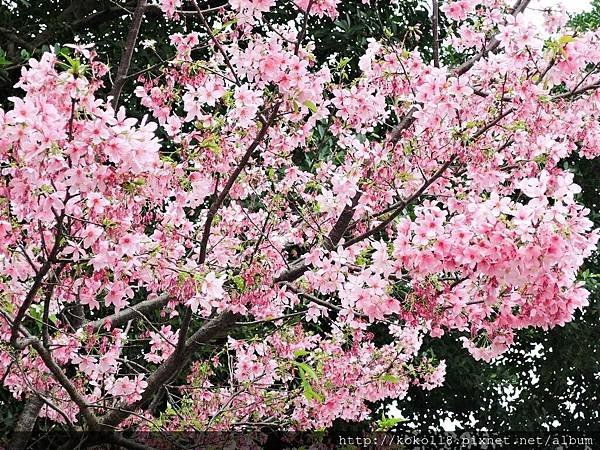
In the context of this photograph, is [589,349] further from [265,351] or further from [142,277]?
[142,277]

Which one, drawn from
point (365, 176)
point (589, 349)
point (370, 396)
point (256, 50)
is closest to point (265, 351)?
point (370, 396)

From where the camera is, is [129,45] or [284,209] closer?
[129,45]

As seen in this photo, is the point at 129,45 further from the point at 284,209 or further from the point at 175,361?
the point at 175,361

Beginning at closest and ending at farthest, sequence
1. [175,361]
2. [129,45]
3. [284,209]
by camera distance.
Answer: [175,361]
[129,45]
[284,209]

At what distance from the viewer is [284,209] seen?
14.5 ft

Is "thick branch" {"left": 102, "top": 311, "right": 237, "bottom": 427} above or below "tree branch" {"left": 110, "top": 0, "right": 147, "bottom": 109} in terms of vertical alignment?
below

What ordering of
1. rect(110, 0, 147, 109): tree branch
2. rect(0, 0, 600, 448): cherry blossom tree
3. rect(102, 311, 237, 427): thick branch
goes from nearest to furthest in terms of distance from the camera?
rect(0, 0, 600, 448): cherry blossom tree → rect(102, 311, 237, 427): thick branch → rect(110, 0, 147, 109): tree branch

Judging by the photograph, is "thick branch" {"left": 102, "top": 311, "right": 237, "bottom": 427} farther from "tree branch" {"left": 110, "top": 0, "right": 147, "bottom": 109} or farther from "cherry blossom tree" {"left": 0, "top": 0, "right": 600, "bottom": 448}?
"tree branch" {"left": 110, "top": 0, "right": 147, "bottom": 109}

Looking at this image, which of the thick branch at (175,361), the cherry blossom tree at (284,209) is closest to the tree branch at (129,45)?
the cherry blossom tree at (284,209)

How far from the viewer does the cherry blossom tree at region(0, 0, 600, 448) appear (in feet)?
7.43

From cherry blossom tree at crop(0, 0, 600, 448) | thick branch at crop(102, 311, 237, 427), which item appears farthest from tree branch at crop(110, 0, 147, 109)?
thick branch at crop(102, 311, 237, 427)

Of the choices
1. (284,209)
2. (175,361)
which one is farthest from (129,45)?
(175,361)

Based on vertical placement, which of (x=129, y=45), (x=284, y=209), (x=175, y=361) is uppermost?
(x=129, y=45)

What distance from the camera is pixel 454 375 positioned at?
7.49 m
